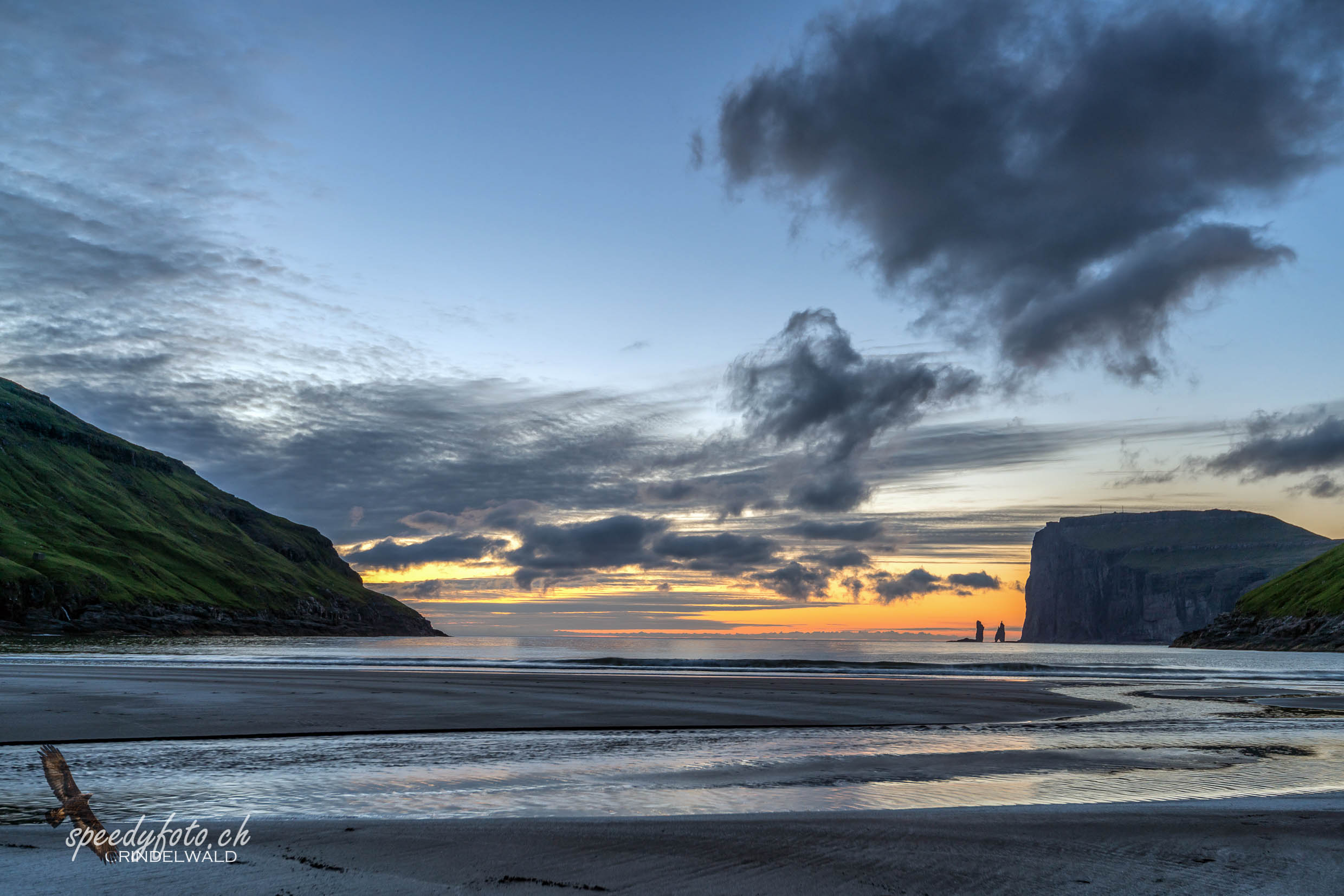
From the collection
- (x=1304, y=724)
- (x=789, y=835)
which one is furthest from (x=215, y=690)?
(x=1304, y=724)

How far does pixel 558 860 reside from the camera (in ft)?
25.0

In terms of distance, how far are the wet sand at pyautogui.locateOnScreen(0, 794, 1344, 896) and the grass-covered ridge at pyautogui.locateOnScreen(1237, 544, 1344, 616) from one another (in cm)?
17194

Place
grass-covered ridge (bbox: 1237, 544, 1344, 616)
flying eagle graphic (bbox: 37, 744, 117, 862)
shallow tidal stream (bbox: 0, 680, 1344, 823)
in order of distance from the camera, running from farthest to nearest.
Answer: grass-covered ridge (bbox: 1237, 544, 1344, 616), shallow tidal stream (bbox: 0, 680, 1344, 823), flying eagle graphic (bbox: 37, 744, 117, 862)

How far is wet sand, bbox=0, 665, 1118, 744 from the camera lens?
63.8ft

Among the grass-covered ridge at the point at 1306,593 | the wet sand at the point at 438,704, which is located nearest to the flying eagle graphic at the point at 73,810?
the wet sand at the point at 438,704

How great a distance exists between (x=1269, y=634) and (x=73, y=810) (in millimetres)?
194001

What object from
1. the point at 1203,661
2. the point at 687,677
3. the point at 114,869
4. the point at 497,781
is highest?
the point at 114,869

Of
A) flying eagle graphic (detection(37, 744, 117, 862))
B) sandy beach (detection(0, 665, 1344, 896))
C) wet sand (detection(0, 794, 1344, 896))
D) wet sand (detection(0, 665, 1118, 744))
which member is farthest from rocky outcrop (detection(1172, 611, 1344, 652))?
flying eagle graphic (detection(37, 744, 117, 862))

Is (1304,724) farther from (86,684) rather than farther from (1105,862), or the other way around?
(86,684)

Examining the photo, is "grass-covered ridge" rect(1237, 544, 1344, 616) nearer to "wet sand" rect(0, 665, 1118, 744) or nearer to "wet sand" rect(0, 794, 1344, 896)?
"wet sand" rect(0, 665, 1118, 744)

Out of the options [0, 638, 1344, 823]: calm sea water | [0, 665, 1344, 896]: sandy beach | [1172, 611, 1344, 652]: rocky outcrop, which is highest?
[0, 665, 1344, 896]: sandy beach

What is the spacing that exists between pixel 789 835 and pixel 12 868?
7.79 meters

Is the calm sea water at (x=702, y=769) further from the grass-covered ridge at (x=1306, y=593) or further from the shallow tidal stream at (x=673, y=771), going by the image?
the grass-covered ridge at (x=1306, y=593)

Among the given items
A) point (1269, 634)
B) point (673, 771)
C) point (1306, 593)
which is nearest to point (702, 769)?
point (673, 771)
